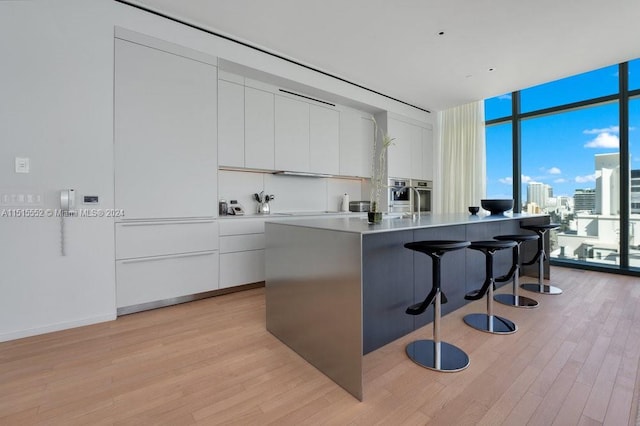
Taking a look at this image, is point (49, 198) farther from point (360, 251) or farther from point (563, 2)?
point (563, 2)

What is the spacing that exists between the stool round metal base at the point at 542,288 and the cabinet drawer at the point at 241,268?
324 centimetres

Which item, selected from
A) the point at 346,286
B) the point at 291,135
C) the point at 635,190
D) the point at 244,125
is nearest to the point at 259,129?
the point at 244,125

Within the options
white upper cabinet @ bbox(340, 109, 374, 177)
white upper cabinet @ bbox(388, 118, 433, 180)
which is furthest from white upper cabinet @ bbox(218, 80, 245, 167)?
white upper cabinet @ bbox(388, 118, 433, 180)

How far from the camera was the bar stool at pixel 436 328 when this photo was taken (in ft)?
5.85

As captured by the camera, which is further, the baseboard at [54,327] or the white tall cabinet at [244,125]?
the white tall cabinet at [244,125]

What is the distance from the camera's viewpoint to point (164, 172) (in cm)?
291

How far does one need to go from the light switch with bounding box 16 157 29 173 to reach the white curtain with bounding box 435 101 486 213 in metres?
6.07

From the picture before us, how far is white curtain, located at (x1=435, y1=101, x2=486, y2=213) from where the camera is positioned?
17.6 ft

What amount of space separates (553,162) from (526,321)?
3470 millimetres

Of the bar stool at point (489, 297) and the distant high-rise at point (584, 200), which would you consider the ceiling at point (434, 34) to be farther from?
the bar stool at point (489, 297)

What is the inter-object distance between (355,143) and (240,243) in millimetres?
2595

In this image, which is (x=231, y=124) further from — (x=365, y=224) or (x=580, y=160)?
A: (x=580, y=160)

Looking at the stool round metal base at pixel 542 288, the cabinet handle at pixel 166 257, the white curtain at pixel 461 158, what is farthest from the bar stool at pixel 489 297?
the white curtain at pixel 461 158

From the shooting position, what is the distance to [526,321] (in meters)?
2.51
